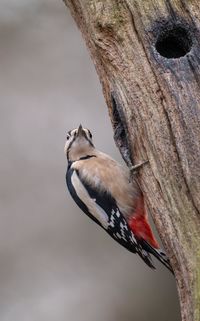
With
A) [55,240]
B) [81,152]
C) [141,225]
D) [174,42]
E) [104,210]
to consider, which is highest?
[174,42]

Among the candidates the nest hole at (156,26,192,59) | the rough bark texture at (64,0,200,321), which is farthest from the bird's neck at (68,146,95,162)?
the nest hole at (156,26,192,59)

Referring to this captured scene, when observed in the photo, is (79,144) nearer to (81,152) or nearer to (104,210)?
(81,152)

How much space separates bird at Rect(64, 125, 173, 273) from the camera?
3.99 m

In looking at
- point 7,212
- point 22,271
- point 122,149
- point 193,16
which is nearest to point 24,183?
point 7,212

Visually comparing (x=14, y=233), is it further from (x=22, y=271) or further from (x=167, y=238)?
(x=167, y=238)

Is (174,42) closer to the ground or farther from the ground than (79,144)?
farther from the ground

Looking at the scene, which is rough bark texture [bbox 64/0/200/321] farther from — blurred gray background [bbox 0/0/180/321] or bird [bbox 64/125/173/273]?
blurred gray background [bbox 0/0/180/321]

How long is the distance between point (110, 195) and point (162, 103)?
1.24 m

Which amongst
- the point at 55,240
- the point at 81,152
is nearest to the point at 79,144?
the point at 81,152

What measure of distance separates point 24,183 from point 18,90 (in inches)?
34.6

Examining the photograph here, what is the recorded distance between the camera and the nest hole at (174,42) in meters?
3.08

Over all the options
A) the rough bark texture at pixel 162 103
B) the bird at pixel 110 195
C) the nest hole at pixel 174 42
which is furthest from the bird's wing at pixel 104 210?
the nest hole at pixel 174 42

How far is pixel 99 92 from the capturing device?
5.93 m

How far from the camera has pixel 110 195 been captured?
13.6 ft
